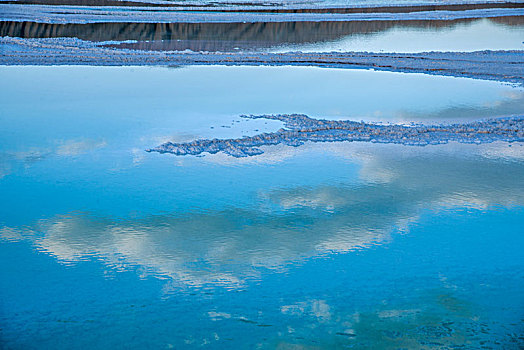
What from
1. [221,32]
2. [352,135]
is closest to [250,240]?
[352,135]

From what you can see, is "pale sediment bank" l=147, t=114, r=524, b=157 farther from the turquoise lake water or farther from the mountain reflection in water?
the mountain reflection in water

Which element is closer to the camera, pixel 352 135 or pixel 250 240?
pixel 250 240

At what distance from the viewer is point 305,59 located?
11.8 metres

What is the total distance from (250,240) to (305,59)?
27.2ft

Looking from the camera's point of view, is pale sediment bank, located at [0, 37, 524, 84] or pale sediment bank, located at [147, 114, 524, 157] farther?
pale sediment bank, located at [0, 37, 524, 84]

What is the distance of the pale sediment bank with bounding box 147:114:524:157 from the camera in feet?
19.6

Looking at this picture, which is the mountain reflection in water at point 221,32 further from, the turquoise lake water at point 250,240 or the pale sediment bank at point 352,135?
the turquoise lake water at point 250,240

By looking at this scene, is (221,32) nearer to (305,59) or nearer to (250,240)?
(305,59)

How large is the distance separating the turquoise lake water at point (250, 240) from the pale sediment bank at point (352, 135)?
0.66 feet

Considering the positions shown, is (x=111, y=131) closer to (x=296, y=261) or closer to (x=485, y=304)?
(x=296, y=261)

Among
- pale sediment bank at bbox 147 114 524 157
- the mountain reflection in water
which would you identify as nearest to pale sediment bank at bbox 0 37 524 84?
the mountain reflection in water

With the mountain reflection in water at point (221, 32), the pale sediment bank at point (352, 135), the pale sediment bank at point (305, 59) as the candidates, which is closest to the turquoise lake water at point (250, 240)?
the pale sediment bank at point (352, 135)

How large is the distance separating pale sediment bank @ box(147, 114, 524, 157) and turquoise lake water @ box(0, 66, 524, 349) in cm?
20

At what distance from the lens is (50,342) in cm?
299
